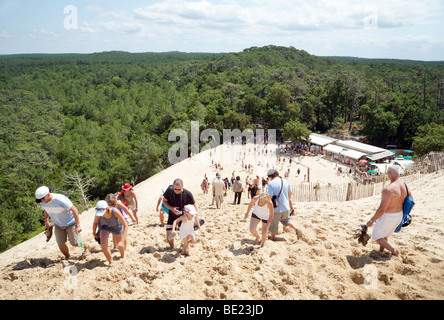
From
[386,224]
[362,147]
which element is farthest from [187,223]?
[362,147]

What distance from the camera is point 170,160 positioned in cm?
3116

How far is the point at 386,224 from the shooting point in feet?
13.8

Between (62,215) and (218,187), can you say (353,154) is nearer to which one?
(218,187)

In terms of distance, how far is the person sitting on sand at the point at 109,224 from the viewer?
451 centimetres

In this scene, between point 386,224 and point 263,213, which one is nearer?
point 386,224

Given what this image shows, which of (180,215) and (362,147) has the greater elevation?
(180,215)

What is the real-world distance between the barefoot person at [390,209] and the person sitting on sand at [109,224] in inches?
162

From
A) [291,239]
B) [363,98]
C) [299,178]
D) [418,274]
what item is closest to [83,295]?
[291,239]

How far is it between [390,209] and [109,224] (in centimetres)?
451

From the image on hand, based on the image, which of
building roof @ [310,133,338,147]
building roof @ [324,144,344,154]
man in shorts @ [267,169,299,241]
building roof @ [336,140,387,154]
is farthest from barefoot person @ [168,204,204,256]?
building roof @ [310,133,338,147]

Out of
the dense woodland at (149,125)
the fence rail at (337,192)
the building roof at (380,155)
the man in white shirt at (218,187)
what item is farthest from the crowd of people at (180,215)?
the building roof at (380,155)

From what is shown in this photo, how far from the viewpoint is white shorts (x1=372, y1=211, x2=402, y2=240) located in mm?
4160

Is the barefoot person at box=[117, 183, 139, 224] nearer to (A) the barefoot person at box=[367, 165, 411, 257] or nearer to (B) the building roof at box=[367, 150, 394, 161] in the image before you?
(A) the barefoot person at box=[367, 165, 411, 257]
